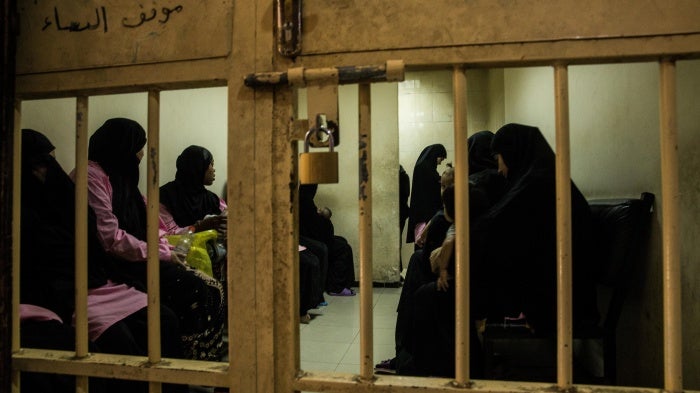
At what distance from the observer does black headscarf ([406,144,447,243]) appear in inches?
163

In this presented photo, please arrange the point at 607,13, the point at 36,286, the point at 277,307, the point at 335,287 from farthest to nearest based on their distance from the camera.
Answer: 1. the point at 335,287
2. the point at 36,286
3. the point at 277,307
4. the point at 607,13

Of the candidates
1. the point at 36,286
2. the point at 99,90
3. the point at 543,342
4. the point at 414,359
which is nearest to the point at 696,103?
the point at 543,342

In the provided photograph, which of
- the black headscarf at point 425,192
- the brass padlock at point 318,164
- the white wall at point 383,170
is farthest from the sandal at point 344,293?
the brass padlock at point 318,164

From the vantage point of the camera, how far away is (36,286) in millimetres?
1717

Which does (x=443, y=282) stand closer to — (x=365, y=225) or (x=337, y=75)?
(x=365, y=225)

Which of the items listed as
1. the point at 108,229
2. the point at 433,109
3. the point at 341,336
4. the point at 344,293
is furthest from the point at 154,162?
the point at 433,109

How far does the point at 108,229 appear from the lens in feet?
7.05

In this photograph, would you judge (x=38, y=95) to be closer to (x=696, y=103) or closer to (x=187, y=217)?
(x=696, y=103)

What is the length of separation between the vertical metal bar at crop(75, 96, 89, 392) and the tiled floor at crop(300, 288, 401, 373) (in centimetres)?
163

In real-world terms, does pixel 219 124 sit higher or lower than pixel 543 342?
higher

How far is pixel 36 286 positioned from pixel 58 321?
0.26 m

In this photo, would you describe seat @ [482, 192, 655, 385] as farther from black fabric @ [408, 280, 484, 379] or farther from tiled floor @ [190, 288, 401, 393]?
tiled floor @ [190, 288, 401, 393]

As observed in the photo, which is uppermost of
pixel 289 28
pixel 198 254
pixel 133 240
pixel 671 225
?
pixel 289 28

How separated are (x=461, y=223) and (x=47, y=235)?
1.68m
